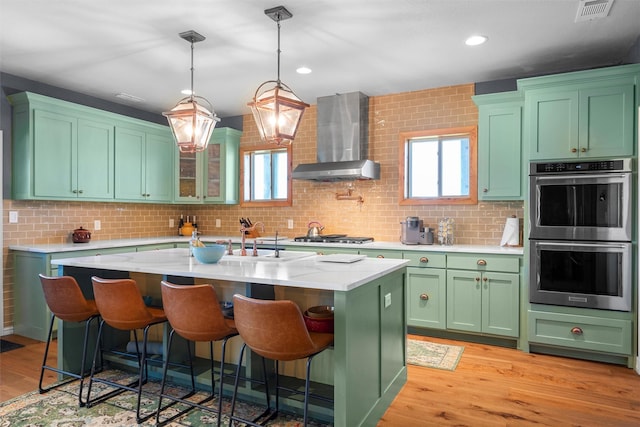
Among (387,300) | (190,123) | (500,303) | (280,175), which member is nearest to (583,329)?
(500,303)

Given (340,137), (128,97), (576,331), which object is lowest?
(576,331)

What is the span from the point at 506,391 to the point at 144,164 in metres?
4.64

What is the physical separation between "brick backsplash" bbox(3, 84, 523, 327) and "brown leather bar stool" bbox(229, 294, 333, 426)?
2.99 meters

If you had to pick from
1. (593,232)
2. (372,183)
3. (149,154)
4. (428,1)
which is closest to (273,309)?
(428,1)

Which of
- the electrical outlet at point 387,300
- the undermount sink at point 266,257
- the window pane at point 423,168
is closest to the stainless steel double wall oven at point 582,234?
the window pane at point 423,168

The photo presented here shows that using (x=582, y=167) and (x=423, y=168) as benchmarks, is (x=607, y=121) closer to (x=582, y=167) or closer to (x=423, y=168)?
(x=582, y=167)

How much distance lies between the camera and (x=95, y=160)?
4.73 metres

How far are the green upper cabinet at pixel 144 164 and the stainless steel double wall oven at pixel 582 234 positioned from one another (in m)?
4.37

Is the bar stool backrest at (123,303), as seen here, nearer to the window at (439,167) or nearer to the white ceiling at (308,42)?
the white ceiling at (308,42)

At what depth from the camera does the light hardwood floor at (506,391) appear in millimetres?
2568

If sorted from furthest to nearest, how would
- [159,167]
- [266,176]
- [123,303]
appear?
[266,176]
[159,167]
[123,303]

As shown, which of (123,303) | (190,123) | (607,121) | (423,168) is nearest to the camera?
(123,303)

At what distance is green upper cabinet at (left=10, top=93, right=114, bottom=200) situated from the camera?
13.6 ft

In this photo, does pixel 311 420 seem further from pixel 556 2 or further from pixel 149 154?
pixel 149 154
